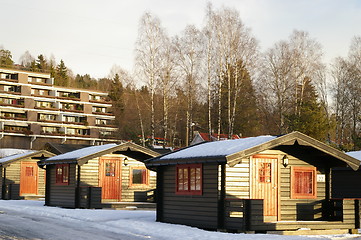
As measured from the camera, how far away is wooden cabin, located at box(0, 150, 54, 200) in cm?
3812

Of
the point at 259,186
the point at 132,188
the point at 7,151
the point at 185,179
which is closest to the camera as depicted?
the point at 259,186

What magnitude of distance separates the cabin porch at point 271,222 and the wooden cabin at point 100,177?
11193mm

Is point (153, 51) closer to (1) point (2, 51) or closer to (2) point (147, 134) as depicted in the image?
(2) point (147, 134)

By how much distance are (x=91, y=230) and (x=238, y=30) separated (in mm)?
30760

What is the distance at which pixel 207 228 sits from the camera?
1883cm

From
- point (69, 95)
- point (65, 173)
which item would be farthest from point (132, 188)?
point (69, 95)

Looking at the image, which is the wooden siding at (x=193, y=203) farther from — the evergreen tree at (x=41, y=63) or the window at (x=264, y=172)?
the evergreen tree at (x=41, y=63)

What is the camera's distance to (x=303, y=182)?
20.1m

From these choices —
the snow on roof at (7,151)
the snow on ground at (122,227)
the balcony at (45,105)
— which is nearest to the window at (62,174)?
the snow on ground at (122,227)

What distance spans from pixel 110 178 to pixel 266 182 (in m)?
12.4

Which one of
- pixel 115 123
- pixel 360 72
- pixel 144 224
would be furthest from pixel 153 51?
pixel 115 123

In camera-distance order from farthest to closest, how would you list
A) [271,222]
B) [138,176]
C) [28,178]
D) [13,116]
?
[13,116] < [28,178] < [138,176] < [271,222]

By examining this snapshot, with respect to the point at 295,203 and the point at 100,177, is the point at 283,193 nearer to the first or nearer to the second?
the point at 295,203

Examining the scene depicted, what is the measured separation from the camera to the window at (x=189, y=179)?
19.6m
